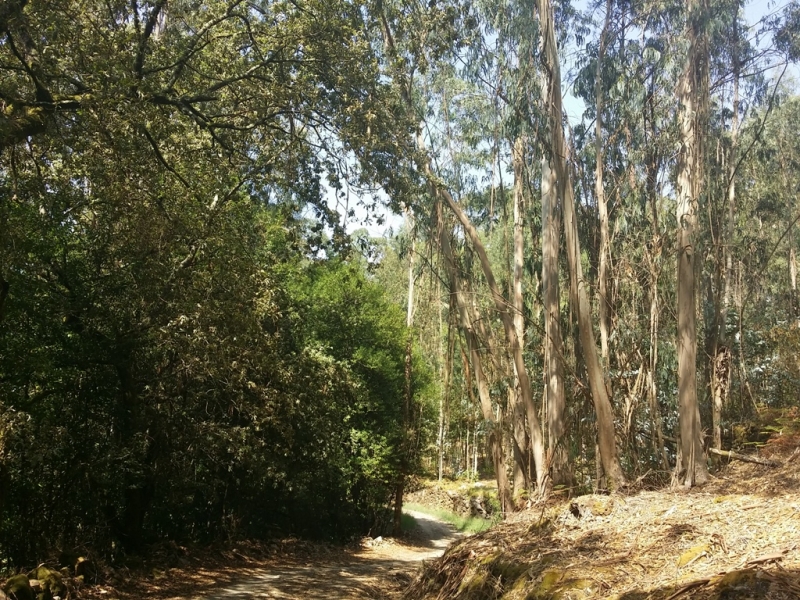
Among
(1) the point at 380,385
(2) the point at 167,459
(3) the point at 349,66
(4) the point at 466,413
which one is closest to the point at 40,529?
(2) the point at 167,459

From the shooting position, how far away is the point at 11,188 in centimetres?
891

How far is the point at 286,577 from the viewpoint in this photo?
41.9ft

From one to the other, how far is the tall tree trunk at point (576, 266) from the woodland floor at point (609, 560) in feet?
2.74

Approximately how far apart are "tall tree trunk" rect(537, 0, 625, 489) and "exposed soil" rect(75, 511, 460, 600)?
158 inches

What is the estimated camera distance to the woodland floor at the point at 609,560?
5562 millimetres

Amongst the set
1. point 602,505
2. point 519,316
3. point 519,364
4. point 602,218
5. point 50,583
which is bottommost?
point 50,583

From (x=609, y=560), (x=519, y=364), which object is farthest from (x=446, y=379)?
(x=609, y=560)

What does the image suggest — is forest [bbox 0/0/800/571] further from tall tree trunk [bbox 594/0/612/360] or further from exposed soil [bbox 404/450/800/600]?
exposed soil [bbox 404/450/800/600]

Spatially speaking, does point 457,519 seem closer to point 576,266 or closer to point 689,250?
point 576,266

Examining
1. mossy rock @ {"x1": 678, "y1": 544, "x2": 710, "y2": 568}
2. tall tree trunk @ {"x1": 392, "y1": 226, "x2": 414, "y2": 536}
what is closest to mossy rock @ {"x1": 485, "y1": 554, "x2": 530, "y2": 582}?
mossy rock @ {"x1": 678, "y1": 544, "x2": 710, "y2": 568}

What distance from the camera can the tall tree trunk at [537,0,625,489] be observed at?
36.0 ft

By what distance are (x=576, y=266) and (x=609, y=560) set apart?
19.6ft

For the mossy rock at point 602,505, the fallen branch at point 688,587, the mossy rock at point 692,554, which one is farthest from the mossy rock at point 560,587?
the mossy rock at point 602,505

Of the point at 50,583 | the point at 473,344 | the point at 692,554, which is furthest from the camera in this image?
the point at 473,344
